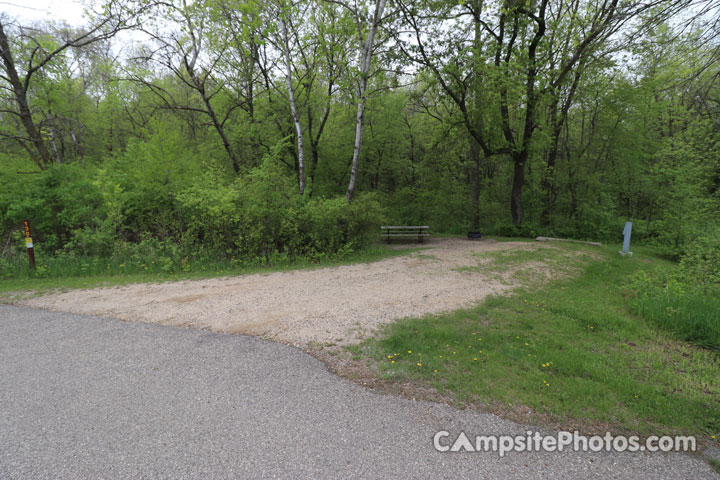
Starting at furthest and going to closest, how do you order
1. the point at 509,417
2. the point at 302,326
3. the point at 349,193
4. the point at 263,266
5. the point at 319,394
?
the point at 349,193 → the point at 263,266 → the point at 302,326 → the point at 319,394 → the point at 509,417

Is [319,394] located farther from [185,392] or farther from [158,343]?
[158,343]

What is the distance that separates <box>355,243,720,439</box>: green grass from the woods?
12.7 ft

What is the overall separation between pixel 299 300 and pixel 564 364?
150 inches

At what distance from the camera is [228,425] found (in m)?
2.47

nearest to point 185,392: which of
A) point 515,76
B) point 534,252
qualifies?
point 534,252

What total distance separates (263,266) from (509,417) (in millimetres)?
6575

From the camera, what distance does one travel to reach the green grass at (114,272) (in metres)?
6.55

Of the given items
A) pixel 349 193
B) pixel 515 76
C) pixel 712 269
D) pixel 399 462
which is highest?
pixel 515 76

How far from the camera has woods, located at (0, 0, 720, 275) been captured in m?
8.57

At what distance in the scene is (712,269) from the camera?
17.6 feet

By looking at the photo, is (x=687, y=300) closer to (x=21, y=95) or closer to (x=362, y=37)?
(x=362, y=37)

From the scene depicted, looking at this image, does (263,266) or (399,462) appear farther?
(263,266)

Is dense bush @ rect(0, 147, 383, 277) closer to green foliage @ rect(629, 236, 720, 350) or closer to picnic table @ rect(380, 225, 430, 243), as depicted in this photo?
picnic table @ rect(380, 225, 430, 243)

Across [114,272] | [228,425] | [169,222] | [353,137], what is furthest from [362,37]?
[228,425]
